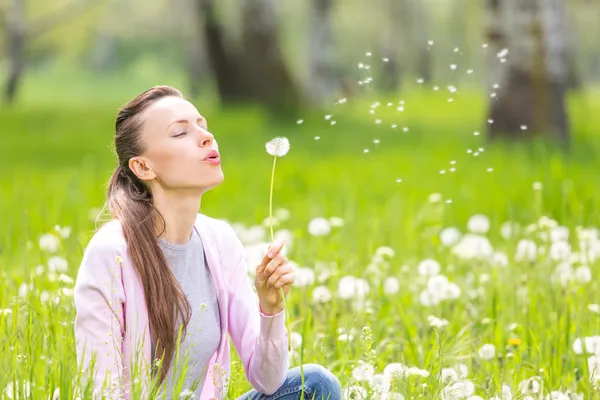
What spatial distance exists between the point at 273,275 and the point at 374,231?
2188 mm

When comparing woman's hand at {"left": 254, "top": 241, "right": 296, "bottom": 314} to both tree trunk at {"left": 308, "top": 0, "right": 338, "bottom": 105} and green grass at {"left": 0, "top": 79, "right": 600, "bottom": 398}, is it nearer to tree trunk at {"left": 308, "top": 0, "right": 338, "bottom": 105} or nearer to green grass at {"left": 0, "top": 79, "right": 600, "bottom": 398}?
green grass at {"left": 0, "top": 79, "right": 600, "bottom": 398}

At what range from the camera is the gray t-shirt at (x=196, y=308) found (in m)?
2.56

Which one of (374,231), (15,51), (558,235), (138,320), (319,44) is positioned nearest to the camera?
(138,320)

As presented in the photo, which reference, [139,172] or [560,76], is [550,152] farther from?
[139,172]

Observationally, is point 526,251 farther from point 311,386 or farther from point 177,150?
point 177,150

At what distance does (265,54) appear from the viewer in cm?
1320

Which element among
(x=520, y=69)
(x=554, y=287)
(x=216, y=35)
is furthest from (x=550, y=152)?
(x=216, y=35)

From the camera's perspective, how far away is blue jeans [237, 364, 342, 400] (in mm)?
2590

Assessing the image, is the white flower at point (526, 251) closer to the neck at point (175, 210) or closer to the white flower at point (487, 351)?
the white flower at point (487, 351)

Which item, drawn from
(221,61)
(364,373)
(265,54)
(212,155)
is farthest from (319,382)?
(221,61)

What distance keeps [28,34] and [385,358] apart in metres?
25.2

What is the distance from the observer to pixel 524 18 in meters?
8.52

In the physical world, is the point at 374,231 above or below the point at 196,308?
above

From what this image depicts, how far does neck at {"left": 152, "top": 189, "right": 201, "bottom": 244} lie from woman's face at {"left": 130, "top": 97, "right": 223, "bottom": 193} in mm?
22
